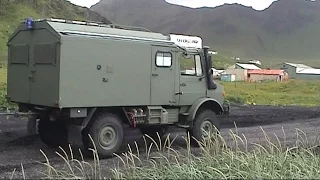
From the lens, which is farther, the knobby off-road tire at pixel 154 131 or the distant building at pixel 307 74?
the distant building at pixel 307 74

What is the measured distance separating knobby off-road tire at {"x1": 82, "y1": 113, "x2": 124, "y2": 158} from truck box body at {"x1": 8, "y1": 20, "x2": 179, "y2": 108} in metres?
0.37

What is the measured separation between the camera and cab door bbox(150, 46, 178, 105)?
39.6ft

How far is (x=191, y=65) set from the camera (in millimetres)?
13195

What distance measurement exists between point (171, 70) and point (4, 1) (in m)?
81.9

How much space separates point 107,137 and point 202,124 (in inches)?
116

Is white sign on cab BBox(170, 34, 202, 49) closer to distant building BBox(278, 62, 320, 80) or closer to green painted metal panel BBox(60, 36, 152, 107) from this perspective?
green painted metal panel BBox(60, 36, 152, 107)

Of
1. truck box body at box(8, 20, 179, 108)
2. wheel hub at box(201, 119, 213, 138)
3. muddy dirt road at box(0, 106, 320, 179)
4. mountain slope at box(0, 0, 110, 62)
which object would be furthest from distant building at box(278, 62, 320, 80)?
truck box body at box(8, 20, 179, 108)

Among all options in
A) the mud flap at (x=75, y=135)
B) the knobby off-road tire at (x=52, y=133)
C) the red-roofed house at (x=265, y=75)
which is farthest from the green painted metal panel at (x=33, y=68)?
the red-roofed house at (x=265, y=75)

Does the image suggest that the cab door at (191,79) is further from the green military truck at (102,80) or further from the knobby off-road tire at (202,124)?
the knobby off-road tire at (202,124)

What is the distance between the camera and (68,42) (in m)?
10.3

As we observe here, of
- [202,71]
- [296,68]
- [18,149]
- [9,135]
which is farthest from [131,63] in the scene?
[296,68]

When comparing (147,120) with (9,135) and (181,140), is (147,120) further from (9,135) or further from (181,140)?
(9,135)

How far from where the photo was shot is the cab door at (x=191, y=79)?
12.8m

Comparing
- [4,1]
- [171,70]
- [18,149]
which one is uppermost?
[4,1]
